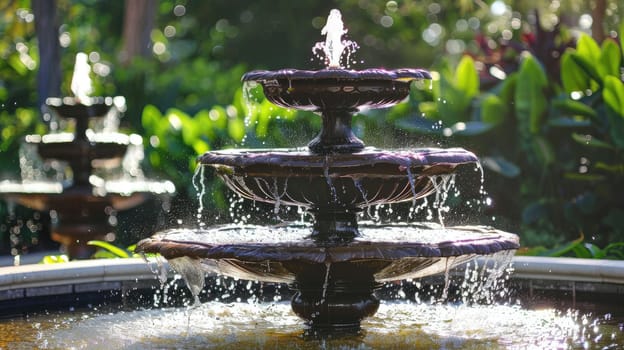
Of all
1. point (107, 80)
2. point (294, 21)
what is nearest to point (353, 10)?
point (294, 21)

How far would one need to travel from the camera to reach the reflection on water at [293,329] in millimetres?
6023

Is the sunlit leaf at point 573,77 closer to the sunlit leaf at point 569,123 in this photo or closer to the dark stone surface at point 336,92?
the sunlit leaf at point 569,123

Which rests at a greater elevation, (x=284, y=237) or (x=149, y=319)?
(x=284, y=237)

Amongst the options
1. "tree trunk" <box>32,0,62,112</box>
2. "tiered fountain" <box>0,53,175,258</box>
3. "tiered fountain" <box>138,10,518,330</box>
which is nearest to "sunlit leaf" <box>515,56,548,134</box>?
"tiered fountain" <box>0,53,175,258</box>

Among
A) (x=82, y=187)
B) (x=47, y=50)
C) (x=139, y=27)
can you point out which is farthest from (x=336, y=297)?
(x=139, y=27)

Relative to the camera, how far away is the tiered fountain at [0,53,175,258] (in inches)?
417

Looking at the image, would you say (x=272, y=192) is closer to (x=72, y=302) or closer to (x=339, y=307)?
(x=339, y=307)

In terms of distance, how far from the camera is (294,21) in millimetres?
33156

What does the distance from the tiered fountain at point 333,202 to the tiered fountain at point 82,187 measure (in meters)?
4.32

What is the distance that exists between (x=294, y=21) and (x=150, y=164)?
69.4ft

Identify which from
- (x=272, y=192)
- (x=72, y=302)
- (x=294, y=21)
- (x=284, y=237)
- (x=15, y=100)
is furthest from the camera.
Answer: (x=294, y=21)

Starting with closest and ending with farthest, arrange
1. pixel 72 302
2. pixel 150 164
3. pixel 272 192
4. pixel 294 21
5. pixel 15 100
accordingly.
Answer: pixel 272 192 → pixel 72 302 → pixel 150 164 → pixel 15 100 → pixel 294 21

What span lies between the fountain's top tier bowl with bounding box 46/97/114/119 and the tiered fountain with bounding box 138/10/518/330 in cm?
465

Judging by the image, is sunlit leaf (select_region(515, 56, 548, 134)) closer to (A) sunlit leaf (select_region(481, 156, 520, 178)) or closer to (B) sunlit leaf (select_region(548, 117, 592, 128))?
(B) sunlit leaf (select_region(548, 117, 592, 128))
